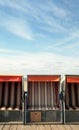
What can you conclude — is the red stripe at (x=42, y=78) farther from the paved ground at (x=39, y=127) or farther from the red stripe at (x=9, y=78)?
the paved ground at (x=39, y=127)

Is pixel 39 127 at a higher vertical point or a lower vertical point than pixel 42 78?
lower

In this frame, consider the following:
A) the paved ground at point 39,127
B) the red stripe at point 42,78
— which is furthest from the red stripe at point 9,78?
the paved ground at point 39,127

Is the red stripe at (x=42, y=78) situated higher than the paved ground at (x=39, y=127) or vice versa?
the red stripe at (x=42, y=78)

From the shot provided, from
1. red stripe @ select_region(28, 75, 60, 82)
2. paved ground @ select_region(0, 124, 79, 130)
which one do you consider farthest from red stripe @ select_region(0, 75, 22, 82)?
paved ground @ select_region(0, 124, 79, 130)

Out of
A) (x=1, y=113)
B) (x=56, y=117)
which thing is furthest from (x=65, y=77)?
(x=1, y=113)

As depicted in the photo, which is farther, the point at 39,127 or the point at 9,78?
the point at 9,78

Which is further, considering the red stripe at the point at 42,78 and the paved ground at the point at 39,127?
the red stripe at the point at 42,78

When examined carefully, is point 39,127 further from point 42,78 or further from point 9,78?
point 9,78

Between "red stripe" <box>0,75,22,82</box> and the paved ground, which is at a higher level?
"red stripe" <box>0,75,22,82</box>

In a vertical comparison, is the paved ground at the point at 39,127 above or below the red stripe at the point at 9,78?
below

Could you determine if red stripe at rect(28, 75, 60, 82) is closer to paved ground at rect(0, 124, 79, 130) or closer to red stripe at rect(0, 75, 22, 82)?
red stripe at rect(0, 75, 22, 82)

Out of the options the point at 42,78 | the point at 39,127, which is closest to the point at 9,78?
the point at 42,78

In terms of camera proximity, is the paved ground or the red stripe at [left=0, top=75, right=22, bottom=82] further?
the red stripe at [left=0, top=75, right=22, bottom=82]

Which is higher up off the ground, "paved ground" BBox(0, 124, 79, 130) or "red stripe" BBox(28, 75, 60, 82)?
"red stripe" BBox(28, 75, 60, 82)
